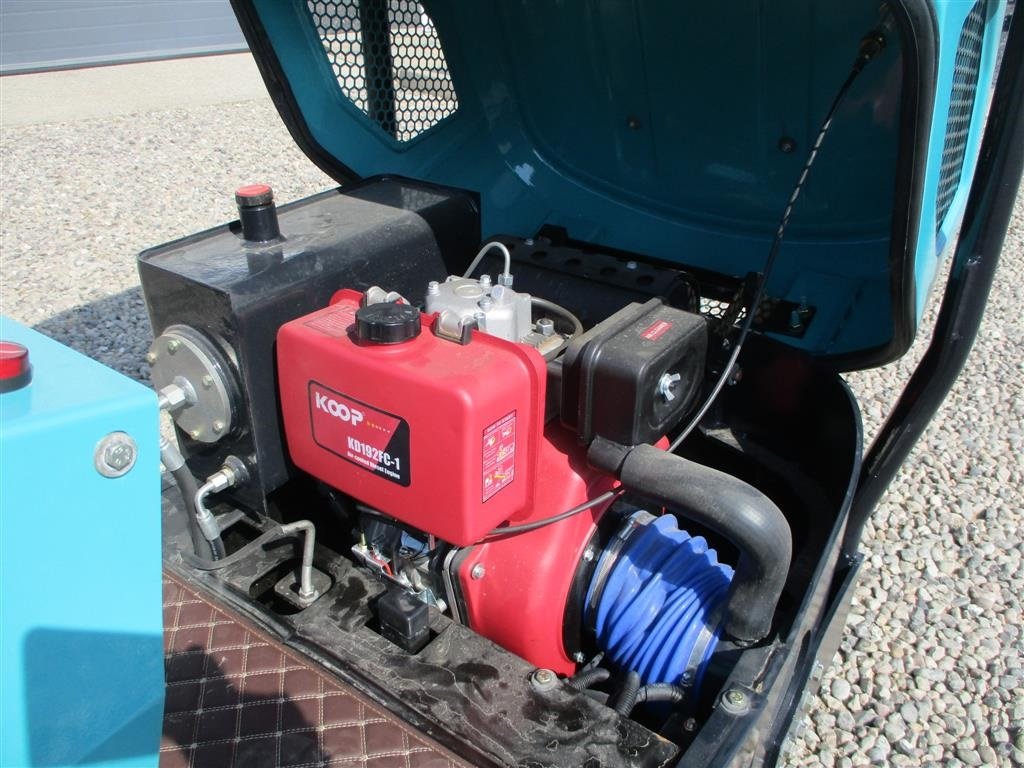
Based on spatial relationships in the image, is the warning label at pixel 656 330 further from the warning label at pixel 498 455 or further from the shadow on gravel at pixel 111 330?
the shadow on gravel at pixel 111 330

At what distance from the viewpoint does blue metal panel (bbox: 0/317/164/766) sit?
22.3 inches

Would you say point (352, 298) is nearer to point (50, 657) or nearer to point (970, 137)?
point (50, 657)

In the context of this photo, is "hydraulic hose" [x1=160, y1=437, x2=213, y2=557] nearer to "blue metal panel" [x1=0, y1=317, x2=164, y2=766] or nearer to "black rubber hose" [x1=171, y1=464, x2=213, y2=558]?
"black rubber hose" [x1=171, y1=464, x2=213, y2=558]

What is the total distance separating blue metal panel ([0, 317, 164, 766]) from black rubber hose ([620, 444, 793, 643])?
2.01ft

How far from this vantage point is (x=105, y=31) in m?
7.39

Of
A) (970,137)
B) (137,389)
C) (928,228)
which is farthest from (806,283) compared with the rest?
(137,389)

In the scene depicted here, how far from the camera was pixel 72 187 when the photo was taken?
4488 mm

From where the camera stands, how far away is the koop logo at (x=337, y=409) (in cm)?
105

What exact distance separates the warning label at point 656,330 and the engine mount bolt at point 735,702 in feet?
1.50

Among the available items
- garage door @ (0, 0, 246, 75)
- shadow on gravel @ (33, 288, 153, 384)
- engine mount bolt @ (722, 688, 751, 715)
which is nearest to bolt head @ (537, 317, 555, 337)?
engine mount bolt @ (722, 688, 751, 715)

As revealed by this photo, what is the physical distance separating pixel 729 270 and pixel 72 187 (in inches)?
162

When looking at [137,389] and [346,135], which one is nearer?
[137,389]

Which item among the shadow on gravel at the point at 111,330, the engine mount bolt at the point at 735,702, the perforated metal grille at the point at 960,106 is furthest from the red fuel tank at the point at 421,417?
the shadow on gravel at the point at 111,330

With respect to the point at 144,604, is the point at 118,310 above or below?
below
